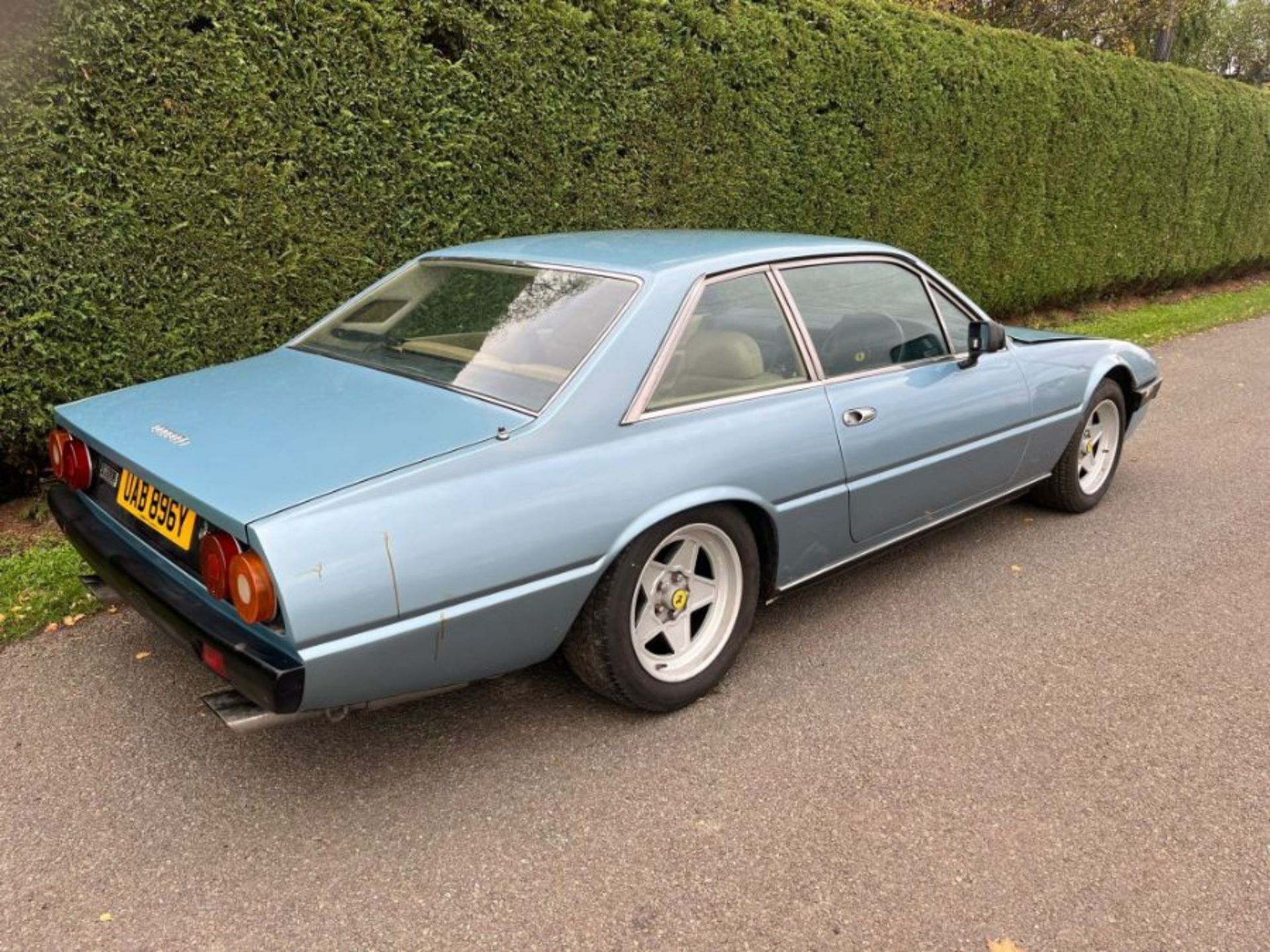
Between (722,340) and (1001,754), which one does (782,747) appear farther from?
(722,340)

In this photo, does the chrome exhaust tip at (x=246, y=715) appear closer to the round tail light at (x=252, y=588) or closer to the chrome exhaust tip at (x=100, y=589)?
the round tail light at (x=252, y=588)

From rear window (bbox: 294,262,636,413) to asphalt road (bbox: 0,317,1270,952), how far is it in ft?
3.42

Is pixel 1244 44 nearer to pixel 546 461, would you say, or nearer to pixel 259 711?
pixel 546 461

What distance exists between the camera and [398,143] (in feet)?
16.4

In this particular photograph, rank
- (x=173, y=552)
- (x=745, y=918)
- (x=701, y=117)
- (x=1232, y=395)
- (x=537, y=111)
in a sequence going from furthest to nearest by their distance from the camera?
(x=1232, y=395) < (x=701, y=117) < (x=537, y=111) < (x=173, y=552) < (x=745, y=918)

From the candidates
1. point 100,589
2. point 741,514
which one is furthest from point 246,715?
point 741,514

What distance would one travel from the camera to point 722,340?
2.98 m

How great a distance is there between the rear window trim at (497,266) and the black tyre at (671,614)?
51 cm

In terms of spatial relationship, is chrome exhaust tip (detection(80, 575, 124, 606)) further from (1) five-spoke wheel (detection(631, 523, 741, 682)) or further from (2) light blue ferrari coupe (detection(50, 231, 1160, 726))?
(1) five-spoke wheel (detection(631, 523, 741, 682))

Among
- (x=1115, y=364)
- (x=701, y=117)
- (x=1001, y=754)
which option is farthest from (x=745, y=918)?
(x=701, y=117)

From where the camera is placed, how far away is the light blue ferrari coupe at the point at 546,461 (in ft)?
7.03

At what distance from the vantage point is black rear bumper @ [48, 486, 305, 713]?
204cm

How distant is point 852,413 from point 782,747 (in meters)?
1.17

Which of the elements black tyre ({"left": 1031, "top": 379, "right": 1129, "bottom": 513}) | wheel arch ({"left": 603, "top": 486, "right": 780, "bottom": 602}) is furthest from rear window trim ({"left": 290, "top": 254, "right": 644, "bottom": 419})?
black tyre ({"left": 1031, "top": 379, "right": 1129, "bottom": 513})
